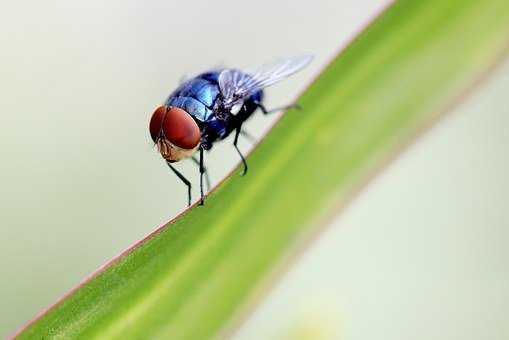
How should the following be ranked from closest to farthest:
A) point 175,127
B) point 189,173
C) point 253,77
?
point 175,127 → point 253,77 → point 189,173

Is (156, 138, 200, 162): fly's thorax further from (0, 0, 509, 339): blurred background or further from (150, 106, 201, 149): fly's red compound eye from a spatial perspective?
(0, 0, 509, 339): blurred background

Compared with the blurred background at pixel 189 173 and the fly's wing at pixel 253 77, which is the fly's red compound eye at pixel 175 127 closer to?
the fly's wing at pixel 253 77

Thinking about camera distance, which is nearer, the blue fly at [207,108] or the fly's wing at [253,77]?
the blue fly at [207,108]

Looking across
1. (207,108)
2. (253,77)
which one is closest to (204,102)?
(207,108)

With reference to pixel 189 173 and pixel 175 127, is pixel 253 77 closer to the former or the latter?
pixel 175 127

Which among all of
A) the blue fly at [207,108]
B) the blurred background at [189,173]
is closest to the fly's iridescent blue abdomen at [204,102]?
the blue fly at [207,108]

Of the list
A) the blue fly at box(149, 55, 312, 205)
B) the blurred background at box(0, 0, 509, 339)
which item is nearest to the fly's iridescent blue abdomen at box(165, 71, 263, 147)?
the blue fly at box(149, 55, 312, 205)

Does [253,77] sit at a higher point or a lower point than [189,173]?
higher
